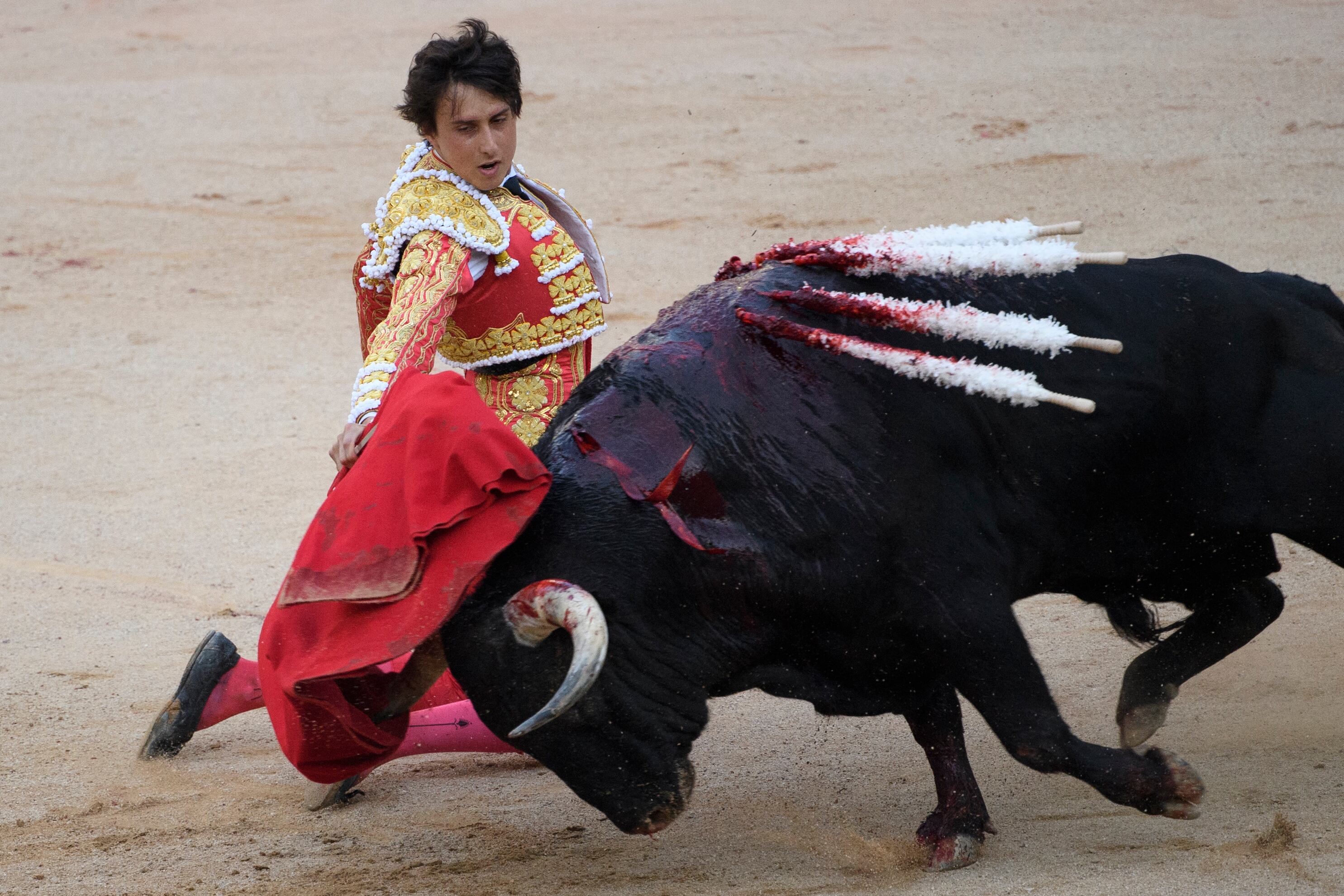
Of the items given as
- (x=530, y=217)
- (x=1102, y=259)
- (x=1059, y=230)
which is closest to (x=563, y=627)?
(x=530, y=217)

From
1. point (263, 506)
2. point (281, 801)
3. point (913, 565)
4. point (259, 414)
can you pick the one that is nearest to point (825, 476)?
point (913, 565)

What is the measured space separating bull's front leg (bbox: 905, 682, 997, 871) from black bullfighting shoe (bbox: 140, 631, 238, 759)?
1831 mm

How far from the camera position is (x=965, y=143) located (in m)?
9.29

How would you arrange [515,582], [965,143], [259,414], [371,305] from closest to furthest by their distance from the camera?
[515,582] < [371,305] < [259,414] < [965,143]

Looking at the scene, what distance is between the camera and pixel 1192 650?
3.69 meters

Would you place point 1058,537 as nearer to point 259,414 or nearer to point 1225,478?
point 1225,478

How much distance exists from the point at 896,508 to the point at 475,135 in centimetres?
131

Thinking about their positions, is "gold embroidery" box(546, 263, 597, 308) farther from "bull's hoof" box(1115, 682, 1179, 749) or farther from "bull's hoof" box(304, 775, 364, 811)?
"bull's hoof" box(1115, 682, 1179, 749)

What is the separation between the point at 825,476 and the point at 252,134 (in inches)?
316

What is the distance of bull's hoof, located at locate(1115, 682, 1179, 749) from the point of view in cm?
365

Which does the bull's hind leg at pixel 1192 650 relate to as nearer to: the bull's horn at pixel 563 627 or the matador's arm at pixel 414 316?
the bull's horn at pixel 563 627

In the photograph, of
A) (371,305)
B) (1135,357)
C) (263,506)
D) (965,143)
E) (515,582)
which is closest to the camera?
(515,582)

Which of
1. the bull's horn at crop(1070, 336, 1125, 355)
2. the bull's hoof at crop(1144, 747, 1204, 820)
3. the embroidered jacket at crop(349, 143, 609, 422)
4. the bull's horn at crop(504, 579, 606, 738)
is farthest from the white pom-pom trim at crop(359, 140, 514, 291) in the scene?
the bull's hoof at crop(1144, 747, 1204, 820)

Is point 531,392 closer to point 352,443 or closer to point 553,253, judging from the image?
point 553,253
